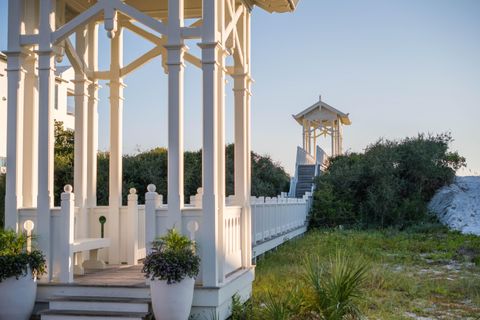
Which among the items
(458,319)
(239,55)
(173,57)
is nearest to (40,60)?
(173,57)

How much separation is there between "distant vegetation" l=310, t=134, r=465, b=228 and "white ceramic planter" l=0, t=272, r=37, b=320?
62.7 ft

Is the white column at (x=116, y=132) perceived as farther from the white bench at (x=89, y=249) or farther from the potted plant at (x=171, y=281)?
the potted plant at (x=171, y=281)

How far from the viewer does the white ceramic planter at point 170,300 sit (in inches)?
285

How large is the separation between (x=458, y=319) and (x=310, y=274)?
7.79ft

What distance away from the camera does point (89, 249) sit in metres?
9.27

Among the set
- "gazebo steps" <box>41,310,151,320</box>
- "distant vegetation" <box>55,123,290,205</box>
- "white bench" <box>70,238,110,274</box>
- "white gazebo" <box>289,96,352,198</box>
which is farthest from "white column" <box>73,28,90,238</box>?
"white gazebo" <box>289,96,352,198</box>

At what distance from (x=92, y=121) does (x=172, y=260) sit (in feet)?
14.4

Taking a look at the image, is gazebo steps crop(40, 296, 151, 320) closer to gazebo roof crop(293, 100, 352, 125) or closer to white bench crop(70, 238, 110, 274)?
white bench crop(70, 238, 110, 274)

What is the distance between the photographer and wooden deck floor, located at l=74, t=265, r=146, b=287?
817 cm

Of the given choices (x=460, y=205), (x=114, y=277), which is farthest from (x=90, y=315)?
(x=460, y=205)

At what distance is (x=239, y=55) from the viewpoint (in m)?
10.0

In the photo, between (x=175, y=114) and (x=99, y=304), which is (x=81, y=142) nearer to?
(x=175, y=114)

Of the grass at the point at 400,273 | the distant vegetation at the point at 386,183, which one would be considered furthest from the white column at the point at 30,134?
the distant vegetation at the point at 386,183

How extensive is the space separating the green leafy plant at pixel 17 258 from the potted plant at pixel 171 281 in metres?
1.49
